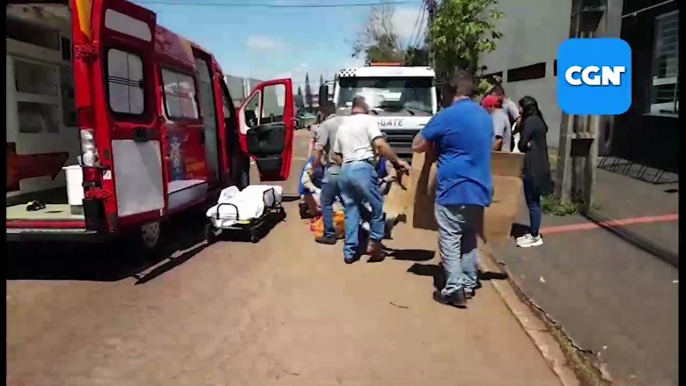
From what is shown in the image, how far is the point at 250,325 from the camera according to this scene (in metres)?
5.30

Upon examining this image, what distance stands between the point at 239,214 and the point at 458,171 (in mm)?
3674

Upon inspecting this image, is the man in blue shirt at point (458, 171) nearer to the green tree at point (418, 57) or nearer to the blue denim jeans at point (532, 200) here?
the blue denim jeans at point (532, 200)

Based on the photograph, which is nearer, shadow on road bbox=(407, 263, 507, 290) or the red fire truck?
the red fire truck

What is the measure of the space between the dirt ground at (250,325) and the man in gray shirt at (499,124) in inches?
77.4

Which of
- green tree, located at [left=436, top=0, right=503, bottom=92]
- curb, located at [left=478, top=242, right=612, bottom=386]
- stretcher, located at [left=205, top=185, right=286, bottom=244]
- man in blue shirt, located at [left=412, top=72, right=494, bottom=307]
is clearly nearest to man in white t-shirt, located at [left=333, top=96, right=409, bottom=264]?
man in blue shirt, located at [left=412, top=72, right=494, bottom=307]

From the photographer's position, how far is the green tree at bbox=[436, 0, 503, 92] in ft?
61.0

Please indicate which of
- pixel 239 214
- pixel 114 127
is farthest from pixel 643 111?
pixel 114 127

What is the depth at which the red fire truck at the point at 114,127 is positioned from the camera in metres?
6.06

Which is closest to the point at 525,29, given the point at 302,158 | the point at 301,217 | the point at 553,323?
the point at 302,158

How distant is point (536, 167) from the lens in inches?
301

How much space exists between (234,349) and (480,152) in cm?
250

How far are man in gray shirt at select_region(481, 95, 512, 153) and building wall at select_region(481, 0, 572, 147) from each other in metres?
10.3

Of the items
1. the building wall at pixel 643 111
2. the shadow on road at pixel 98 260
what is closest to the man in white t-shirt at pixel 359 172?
the shadow on road at pixel 98 260

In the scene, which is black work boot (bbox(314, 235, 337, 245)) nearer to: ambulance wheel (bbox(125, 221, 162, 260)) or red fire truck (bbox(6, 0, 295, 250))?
red fire truck (bbox(6, 0, 295, 250))
